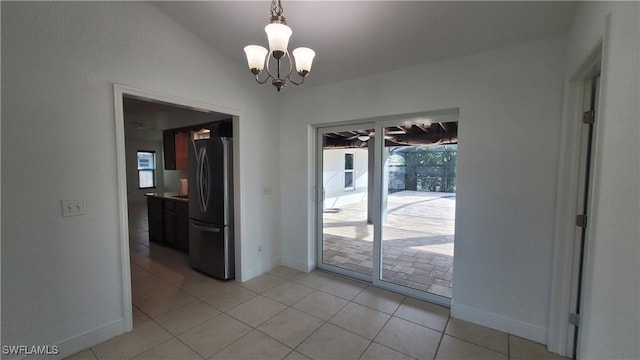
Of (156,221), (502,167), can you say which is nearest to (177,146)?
(156,221)

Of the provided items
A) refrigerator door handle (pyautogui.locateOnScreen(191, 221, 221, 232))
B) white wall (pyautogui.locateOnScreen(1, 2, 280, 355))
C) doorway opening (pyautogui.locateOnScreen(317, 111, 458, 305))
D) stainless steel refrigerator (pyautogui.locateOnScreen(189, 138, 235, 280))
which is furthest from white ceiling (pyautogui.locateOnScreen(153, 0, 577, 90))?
refrigerator door handle (pyautogui.locateOnScreen(191, 221, 221, 232))

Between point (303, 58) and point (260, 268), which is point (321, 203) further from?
point (303, 58)

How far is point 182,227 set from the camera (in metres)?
4.25

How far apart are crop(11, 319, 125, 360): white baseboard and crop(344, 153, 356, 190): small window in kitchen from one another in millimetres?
3557

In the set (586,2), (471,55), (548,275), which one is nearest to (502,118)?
(471,55)

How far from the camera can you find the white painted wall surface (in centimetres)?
383

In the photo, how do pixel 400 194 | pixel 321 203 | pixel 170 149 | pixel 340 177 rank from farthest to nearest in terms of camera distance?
1. pixel 170 149
2. pixel 340 177
3. pixel 321 203
4. pixel 400 194

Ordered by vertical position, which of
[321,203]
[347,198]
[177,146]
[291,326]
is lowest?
[291,326]

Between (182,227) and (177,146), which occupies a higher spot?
(177,146)

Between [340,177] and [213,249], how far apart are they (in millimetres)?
2560

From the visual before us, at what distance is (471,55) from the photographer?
233cm

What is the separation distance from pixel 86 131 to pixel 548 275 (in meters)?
3.88

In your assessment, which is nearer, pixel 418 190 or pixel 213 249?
pixel 418 190

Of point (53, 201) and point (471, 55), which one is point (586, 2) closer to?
point (471, 55)
